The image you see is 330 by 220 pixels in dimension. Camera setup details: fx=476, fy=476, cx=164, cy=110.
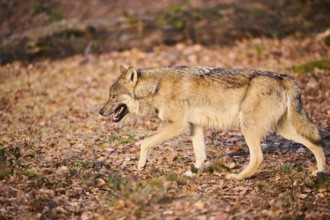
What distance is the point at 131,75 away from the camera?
8.48 metres

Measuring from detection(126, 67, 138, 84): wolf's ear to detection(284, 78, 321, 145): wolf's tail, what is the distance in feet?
8.51

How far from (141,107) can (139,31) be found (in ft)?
31.0

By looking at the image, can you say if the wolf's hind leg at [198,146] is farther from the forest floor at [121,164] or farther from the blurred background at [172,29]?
the blurred background at [172,29]

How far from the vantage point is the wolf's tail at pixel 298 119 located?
7.65m

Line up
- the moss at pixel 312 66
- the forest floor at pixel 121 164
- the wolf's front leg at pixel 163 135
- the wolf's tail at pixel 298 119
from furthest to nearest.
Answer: the moss at pixel 312 66 → the wolf's front leg at pixel 163 135 → the wolf's tail at pixel 298 119 → the forest floor at pixel 121 164

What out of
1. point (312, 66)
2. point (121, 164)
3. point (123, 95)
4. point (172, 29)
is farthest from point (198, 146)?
point (172, 29)

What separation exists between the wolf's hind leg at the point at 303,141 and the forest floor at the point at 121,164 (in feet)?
1.07

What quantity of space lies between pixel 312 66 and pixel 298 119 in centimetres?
743

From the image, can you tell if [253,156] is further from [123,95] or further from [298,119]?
[123,95]

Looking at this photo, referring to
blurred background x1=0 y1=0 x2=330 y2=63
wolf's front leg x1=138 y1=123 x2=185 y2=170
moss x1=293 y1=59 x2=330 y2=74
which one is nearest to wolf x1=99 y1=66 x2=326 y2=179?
wolf's front leg x1=138 y1=123 x2=185 y2=170

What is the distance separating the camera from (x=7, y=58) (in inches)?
667

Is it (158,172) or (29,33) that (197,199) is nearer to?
(158,172)

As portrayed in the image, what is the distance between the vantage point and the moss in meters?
14.4

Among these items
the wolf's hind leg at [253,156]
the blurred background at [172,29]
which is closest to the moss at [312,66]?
the blurred background at [172,29]
